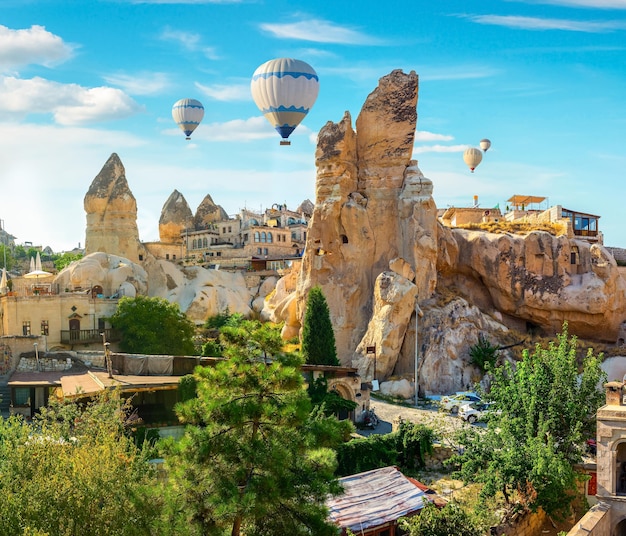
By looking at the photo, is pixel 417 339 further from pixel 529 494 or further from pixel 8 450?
pixel 8 450

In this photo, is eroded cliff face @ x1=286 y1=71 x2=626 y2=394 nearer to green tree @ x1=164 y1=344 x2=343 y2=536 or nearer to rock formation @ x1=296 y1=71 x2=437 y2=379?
rock formation @ x1=296 y1=71 x2=437 y2=379

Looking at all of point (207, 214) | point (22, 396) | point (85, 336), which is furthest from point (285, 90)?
point (207, 214)

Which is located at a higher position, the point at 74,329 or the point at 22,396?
the point at 74,329

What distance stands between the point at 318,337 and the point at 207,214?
46.6 m

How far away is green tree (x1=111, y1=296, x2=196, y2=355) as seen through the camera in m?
39.4

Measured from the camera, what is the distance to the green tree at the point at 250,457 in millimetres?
14750

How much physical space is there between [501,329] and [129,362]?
2003 cm

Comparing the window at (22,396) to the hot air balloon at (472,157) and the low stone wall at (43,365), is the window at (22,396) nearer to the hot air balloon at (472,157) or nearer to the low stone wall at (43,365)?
the low stone wall at (43,365)

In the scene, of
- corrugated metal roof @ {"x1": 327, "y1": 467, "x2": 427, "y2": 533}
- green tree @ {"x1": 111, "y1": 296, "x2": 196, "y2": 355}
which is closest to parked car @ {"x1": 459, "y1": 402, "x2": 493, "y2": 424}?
corrugated metal roof @ {"x1": 327, "y1": 467, "x2": 427, "y2": 533}

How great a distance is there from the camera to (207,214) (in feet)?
259

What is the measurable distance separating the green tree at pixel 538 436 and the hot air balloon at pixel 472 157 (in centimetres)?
4097

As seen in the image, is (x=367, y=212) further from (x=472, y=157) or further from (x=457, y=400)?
(x=472, y=157)

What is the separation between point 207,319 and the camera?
179 feet

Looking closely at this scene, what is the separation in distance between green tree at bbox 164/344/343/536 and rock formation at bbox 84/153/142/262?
142 ft
